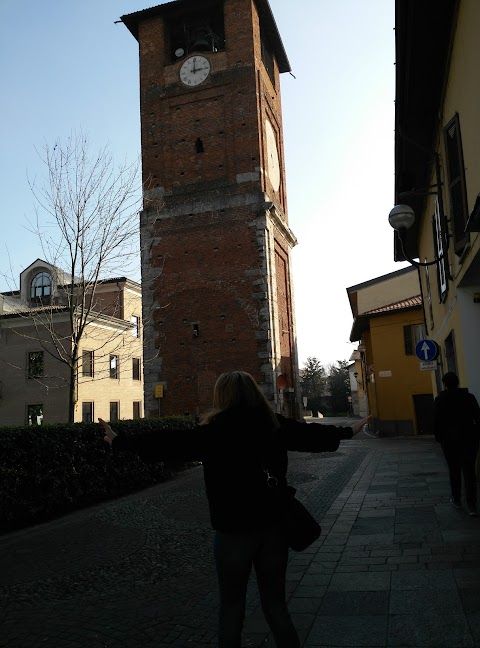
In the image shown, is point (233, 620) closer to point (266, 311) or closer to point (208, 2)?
point (266, 311)

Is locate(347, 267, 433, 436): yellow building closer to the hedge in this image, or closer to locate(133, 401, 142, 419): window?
the hedge

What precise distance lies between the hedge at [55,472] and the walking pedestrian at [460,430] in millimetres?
4288

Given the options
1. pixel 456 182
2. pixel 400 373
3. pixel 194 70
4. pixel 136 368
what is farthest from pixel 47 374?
pixel 456 182

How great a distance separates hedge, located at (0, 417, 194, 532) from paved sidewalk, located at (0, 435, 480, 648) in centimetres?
44

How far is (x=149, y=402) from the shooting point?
78.5 ft

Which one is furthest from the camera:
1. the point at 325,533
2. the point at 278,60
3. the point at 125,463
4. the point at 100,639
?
the point at 278,60

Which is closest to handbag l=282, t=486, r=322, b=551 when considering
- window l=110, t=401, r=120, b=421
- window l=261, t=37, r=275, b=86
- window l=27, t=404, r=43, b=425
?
window l=261, t=37, r=275, b=86

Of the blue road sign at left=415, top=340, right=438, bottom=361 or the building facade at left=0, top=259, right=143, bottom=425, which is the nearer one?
the blue road sign at left=415, top=340, right=438, bottom=361

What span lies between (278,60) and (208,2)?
22.2ft

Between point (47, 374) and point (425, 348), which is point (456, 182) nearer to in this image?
point (425, 348)

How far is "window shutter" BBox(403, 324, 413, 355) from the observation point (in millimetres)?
26516

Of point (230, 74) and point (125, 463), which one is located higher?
point (230, 74)

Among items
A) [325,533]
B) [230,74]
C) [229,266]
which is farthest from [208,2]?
[325,533]

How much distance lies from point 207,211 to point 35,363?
15.1m
